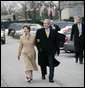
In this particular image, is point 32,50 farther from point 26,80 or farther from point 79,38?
point 79,38

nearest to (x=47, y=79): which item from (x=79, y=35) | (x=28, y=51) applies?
(x=28, y=51)

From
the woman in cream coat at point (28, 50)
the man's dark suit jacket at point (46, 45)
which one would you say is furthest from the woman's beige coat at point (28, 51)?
the man's dark suit jacket at point (46, 45)

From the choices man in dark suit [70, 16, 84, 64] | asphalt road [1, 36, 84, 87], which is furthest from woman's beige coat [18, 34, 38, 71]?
man in dark suit [70, 16, 84, 64]

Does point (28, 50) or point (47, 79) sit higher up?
point (28, 50)

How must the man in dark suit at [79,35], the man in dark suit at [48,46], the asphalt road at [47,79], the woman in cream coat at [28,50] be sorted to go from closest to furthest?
the asphalt road at [47,79]
the man in dark suit at [48,46]
the woman in cream coat at [28,50]
the man in dark suit at [79,35]

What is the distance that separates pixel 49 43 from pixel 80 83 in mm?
1292

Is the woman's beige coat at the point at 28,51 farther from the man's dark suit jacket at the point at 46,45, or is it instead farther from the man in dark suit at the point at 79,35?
the man in dark suit at the point at 79,35

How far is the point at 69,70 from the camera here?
12.2 meters

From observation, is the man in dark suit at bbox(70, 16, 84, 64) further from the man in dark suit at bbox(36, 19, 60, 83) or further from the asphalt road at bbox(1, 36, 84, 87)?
the man in dark suit at bbox(36, 19, 60, 83)

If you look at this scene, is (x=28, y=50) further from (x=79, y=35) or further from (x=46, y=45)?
(x=79, y=35)

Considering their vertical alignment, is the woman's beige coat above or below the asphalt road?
above

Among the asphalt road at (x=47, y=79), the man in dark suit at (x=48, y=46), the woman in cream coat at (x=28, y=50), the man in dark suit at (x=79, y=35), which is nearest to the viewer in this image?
the asphalt road at (x=47, y=79)

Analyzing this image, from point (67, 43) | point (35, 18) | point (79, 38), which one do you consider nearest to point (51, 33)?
point (79, 38)

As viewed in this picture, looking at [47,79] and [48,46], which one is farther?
[47,79]
